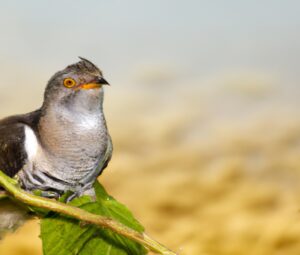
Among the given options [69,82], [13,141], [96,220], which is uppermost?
[69,82]

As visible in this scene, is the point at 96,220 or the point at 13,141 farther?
the point at 13,141

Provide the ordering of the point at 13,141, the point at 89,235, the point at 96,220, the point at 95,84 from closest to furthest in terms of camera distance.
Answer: the point at 96,220, the point at 89,235, the point at 95,84, the point at 13,141

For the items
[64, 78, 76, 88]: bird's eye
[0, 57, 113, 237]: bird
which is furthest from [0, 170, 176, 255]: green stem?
[64, 78, 76, 88]: bird's eye

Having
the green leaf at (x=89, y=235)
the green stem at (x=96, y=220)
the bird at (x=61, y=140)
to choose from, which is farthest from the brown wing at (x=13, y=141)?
the green stem at (x=96, y=220)

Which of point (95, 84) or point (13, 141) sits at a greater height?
point (95, 84)

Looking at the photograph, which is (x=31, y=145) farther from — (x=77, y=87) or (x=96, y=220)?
(x=96, y=220)

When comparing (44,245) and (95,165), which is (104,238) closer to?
(44,245)

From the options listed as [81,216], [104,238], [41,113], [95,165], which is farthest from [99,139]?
[81,216]

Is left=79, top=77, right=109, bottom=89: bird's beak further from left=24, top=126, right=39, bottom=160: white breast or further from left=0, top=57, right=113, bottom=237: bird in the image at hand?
left=24, top=126, right=39, bottom=160: white breast

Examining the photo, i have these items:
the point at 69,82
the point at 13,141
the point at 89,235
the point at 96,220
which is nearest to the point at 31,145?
the point at 13,141
